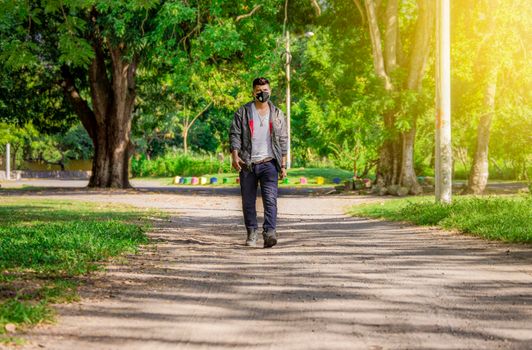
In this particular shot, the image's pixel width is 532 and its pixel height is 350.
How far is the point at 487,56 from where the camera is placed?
26547 millimetres

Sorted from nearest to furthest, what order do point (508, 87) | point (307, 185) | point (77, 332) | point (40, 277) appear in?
point (77, 332)
point (40, 277)
point (508, 87)
point (307, 185)

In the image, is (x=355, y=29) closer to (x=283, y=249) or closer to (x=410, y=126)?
(x=410, y=126)

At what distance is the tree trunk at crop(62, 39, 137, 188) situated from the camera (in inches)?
1340

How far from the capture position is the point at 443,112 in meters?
17.6

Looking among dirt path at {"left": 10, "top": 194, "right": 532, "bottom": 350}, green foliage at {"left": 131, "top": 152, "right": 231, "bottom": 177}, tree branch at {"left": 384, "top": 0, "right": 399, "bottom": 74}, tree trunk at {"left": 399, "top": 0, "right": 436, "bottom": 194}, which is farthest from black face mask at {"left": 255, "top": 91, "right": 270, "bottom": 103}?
green foliage at {"left": 131, "top": 152, "right": 231, "bottom": 177}

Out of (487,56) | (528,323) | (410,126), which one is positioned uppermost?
(487,56)

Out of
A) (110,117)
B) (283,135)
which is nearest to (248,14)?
(110,117)

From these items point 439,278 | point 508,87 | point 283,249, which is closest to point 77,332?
point 439,278

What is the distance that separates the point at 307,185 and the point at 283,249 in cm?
3146

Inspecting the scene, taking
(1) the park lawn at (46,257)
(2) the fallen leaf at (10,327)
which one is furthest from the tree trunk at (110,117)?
(2) the fallen leaf at (10,327)

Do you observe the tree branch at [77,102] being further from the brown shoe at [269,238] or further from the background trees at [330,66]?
the brown shoe at [269,238]

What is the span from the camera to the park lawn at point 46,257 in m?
6.13

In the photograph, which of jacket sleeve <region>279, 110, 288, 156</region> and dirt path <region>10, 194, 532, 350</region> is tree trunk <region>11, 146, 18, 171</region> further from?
jacket sleeve <region>279, 110, 288, 156</region>

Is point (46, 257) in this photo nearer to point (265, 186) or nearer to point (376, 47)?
point (265, 186)
